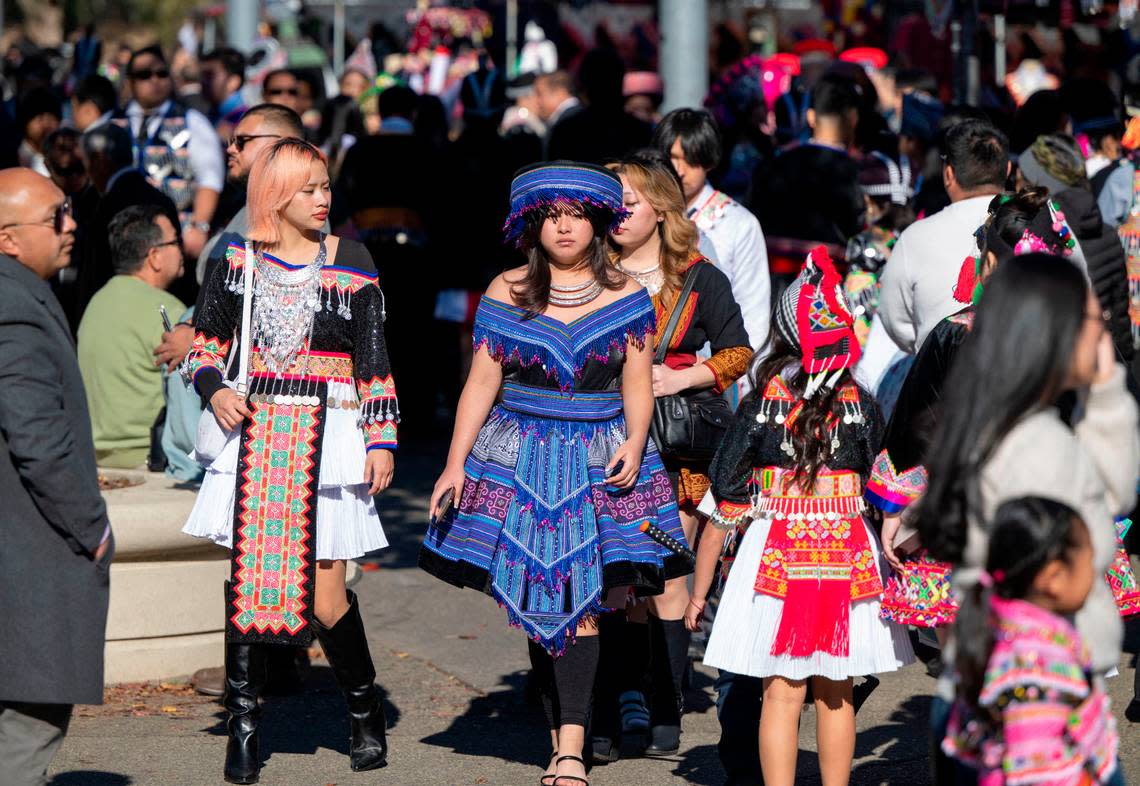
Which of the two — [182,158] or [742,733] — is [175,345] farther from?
[182,158]

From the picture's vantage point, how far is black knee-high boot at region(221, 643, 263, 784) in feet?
18.3

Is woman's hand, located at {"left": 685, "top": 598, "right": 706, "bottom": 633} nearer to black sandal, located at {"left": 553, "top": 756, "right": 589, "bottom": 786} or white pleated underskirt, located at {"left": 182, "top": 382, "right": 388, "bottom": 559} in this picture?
black sandal, located at {"left": 553, "top": 756, "right": 589, "bottom": 786}

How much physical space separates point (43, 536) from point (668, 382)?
7.99ft

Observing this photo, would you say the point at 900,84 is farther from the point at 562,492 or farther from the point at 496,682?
the point at 562,492

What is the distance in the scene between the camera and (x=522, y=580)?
5.42 metres

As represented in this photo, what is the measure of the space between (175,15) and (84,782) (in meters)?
48.1

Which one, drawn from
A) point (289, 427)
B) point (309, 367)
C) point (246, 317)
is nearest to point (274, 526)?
point (289, 427)

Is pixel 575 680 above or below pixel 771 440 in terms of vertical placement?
below

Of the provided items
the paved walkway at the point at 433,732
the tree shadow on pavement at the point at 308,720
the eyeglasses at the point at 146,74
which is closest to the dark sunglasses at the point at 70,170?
the eyeglasses at the point at 146,74

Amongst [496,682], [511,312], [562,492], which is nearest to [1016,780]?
[562,492]

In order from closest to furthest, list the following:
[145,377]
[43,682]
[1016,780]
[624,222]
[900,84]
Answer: [1016,780] < [43,682] < [624,222] < [145,377] < [900,84]

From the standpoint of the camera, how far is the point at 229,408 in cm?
557

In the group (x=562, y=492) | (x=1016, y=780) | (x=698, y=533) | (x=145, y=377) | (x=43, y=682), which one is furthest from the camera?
(x=145, y=377)

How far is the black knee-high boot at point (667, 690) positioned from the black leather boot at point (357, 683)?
94 cm
